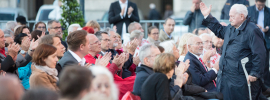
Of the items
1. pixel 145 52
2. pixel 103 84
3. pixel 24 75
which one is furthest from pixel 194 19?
pixel 103 84

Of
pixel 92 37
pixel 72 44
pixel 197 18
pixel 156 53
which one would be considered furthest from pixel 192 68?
pixel 197 18

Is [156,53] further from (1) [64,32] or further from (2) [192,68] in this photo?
(1) [64,32]

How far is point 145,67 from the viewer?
4.59 meters

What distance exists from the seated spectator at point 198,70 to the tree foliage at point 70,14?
3.95 meters

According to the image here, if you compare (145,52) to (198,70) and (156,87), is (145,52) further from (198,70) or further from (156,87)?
(198,70)

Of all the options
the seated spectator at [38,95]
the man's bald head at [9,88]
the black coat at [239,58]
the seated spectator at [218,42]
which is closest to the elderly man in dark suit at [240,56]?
the black coat at [239,58]

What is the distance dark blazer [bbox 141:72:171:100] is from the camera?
13.3 feet

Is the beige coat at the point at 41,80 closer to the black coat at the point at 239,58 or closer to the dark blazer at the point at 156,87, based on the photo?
the dark blazer at the point at 156,87

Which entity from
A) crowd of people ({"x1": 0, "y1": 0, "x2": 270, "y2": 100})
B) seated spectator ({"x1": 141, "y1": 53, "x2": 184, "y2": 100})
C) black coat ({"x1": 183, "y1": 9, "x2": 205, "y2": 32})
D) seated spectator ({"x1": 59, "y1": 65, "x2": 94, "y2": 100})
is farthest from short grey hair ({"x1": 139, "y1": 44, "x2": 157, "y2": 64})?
black coat ({"x1": 183, "y1": 9, "x2": 205, "y2": 32})

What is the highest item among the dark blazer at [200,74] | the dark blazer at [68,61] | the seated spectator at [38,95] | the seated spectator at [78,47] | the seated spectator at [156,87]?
the seated spectator at [38,95]

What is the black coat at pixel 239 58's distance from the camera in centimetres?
559

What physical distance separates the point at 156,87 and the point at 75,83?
72.0 inches

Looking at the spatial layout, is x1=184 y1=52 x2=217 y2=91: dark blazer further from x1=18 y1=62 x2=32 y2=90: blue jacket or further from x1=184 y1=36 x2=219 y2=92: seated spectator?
x1=18 y1=62 x2=32 y2=90: blue jacket

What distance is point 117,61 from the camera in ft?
16.5
